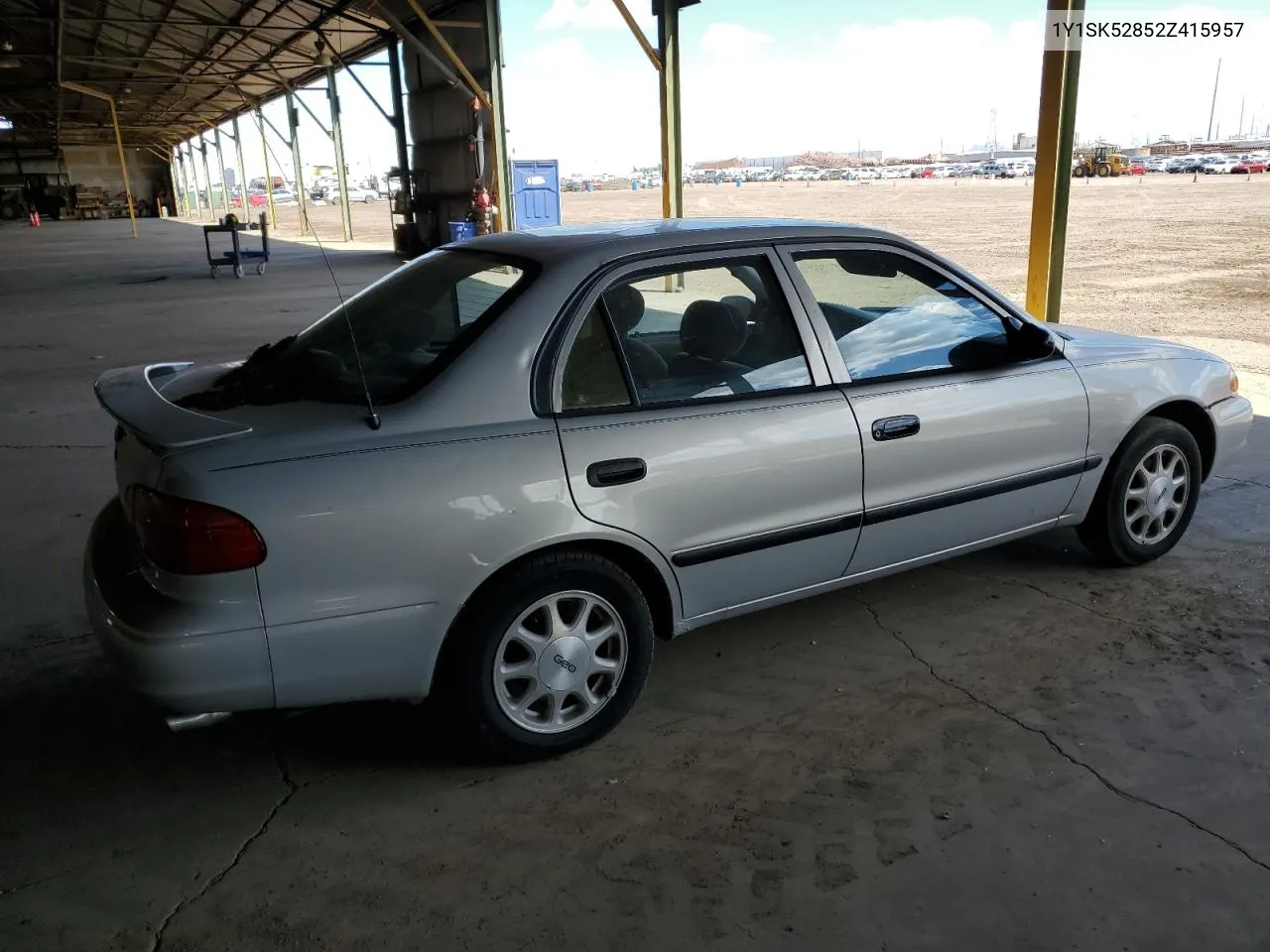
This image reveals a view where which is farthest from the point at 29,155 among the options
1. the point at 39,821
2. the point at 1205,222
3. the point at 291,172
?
the point at 39,821

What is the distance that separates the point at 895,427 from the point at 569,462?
3.92ft

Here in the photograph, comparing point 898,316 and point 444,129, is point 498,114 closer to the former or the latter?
point 444,129

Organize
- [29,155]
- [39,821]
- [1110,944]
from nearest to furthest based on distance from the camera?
[1110,944] → [39,821] → [29,155]

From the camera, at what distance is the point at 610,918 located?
7.42ft

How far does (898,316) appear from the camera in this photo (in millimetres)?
3555

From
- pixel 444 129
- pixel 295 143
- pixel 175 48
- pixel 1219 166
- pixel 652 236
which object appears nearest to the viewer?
pixel 652 236

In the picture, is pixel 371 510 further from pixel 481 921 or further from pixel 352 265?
pixel 352 265

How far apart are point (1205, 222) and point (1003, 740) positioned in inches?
937

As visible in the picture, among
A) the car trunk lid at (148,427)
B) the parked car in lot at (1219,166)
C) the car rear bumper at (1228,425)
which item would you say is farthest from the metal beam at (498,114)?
the parked car in lot at (1219,166)

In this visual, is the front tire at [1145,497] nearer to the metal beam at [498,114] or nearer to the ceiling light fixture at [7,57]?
the metal beam at [498,114]

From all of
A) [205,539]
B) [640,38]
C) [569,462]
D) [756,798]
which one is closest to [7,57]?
[640,38]

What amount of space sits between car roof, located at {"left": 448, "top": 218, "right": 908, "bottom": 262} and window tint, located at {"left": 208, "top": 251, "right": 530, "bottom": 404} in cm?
10

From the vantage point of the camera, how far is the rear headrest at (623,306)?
9.59 feet

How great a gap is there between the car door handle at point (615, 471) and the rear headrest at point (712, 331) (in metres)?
0.57
